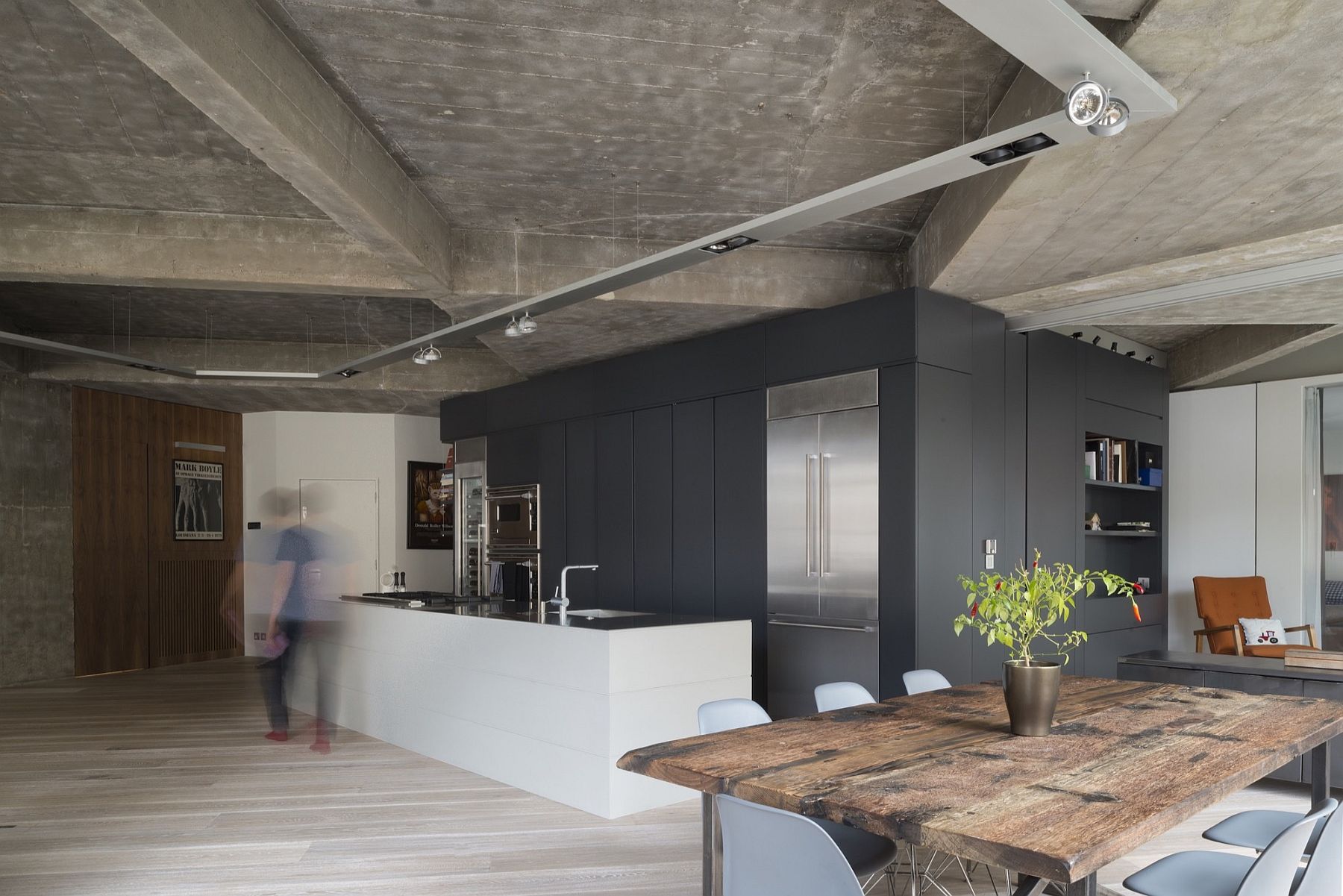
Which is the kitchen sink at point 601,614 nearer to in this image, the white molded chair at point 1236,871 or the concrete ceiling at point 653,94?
the concrete ceiling at point 653,94

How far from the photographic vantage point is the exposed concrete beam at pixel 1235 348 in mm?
7184

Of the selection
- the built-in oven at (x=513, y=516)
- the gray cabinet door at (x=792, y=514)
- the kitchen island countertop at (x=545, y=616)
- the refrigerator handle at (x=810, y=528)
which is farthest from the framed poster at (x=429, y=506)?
the refrigerator handle at (x=810, y=528)

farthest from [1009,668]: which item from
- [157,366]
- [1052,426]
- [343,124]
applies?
[157,366]

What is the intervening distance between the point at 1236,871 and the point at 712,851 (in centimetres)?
146

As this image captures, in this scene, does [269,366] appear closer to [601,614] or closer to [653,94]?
[601,614]

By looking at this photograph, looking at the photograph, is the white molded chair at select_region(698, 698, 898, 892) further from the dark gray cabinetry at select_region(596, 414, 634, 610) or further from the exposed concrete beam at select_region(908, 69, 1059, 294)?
the dark gray cabinetry at select_region(596, 414, 634, 610)

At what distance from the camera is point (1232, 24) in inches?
110

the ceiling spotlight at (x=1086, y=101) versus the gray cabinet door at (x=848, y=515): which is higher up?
the ceiling spotlight at (x=1086, y=101)

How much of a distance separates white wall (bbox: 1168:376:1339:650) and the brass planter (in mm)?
6648

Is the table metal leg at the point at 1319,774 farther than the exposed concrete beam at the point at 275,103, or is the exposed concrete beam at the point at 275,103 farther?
the table metal leg at the point at 1319,774

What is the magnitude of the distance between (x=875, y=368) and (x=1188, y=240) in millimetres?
1742

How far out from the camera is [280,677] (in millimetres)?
6484

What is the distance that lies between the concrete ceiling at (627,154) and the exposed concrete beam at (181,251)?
2 cm

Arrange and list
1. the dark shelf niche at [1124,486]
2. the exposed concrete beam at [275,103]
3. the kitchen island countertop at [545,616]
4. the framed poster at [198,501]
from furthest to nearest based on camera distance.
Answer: the framed poster at [198,501] → the dark shelf niche at [1124,486] → the kitchen island countertop at [545,616] → the exposed concrete beam at [275,103]
